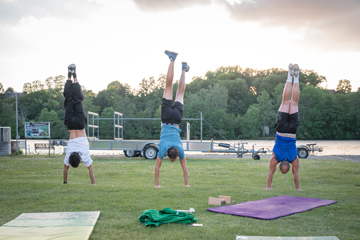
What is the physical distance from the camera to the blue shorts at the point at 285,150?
8555 mm

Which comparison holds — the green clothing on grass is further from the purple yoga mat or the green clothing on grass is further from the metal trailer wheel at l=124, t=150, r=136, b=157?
the metal trailer wheel at l=124, t=150, r=136, b=157

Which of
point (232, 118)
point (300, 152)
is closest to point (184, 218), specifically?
point (300, 152)

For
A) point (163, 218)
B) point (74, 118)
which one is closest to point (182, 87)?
point (74, 118)

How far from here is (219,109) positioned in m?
73.2

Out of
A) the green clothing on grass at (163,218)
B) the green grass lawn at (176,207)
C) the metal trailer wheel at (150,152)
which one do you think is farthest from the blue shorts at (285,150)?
the metal trailer wheel at (150,152)

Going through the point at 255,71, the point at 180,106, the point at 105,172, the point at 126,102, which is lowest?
the point at 105,172

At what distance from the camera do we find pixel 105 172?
42.5 ft

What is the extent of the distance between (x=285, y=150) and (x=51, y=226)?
589 centimetres

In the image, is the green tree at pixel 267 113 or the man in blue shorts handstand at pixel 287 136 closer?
the man in blue shorts handstand at pixel 287 136

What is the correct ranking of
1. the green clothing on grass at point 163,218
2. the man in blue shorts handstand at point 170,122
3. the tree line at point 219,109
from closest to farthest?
1. the green clothing on grass at point 163,218
2. the man in blue shorts handstand at point 170,122
3. the tree line at point 219,109

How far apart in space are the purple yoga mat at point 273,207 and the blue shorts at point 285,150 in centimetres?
135

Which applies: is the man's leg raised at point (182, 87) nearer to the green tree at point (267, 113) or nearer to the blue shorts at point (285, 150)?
the blue shorts at point (285, 150)

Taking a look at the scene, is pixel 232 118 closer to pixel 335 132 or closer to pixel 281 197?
pixel 335 132

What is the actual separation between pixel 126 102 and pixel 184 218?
236 feet
